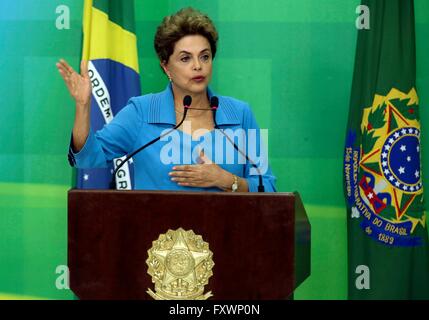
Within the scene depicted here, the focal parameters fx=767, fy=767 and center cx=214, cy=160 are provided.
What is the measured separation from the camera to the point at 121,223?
2.10 m

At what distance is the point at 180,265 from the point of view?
6.79 feet

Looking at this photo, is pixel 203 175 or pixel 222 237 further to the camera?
pixel 203 175

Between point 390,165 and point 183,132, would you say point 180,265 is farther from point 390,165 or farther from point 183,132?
point 390,165

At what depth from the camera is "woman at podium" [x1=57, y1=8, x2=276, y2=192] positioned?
7.86ft

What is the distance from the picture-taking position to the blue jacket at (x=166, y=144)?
8.32 ft

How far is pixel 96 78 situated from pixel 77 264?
1.87 m

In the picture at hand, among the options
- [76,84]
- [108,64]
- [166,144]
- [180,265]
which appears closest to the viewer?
[180,265]

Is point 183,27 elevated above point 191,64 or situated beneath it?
elevated above

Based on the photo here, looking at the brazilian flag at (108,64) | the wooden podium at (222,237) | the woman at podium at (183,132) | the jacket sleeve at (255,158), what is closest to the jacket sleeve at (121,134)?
the woman at podium at (183,132)

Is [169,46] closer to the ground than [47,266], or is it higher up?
higher up

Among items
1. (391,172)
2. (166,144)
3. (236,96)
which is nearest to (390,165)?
(391,172)

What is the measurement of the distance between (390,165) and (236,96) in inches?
37.2

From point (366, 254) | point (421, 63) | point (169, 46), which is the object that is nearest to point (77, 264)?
point (169, 46)
